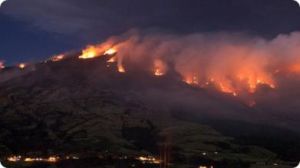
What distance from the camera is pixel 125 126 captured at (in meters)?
150

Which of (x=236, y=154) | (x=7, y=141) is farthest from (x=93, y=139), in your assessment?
(x=236, y=154)

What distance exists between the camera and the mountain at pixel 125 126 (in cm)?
12000

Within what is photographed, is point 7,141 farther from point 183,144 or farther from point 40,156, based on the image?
point 183,144

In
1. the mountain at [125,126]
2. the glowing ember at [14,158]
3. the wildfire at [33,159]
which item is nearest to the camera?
the wildfire at [33,159]

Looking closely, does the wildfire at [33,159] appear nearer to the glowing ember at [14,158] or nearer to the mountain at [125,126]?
the glowing ember at [14,158]

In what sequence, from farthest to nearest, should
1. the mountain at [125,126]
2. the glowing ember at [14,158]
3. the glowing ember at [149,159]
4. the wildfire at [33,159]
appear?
the mountain at [125,126] < the glowing ember at [149,159] < the glowing ember at [14,158] < the wildfire at [33,159]

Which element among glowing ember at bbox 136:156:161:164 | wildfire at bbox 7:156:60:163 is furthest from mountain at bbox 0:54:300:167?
wildfire at bbox 7:156:60:163

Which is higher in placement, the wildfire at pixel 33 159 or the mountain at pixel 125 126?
the mountain at pixel 125 126

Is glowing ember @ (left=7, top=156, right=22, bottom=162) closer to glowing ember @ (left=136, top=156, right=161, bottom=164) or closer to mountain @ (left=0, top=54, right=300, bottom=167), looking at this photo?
mountain @ (left=0, top=54, right=300, bottom=167)

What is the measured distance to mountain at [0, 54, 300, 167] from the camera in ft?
394

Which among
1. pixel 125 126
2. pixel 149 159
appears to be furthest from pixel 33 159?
pixel 125 126

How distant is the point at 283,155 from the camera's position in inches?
5103

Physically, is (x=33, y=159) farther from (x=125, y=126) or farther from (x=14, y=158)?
(x=125, y=126)

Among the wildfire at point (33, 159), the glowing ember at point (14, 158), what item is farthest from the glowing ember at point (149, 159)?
the glowing ember at point (14, 158)
